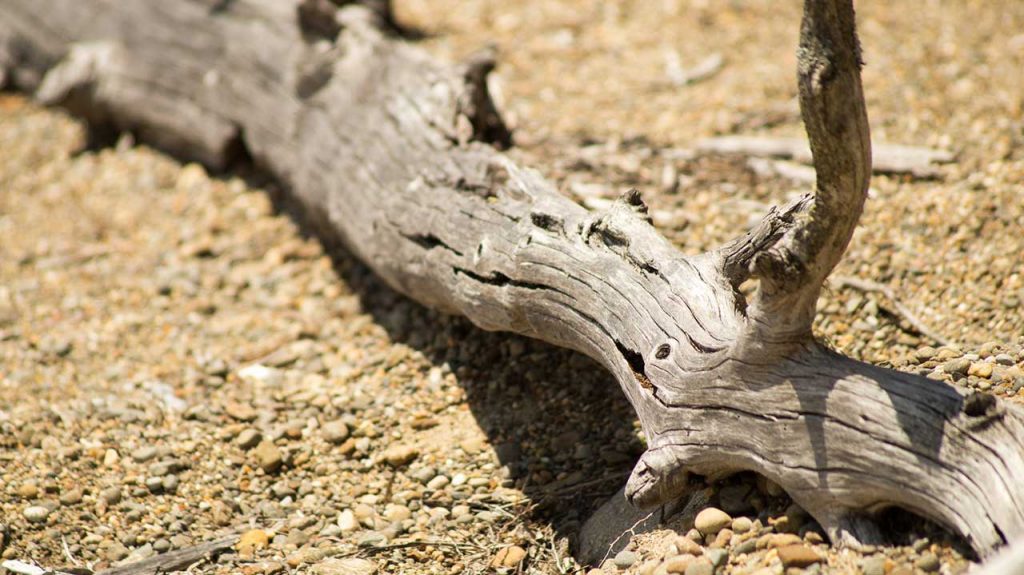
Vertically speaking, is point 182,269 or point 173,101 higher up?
point 173,101

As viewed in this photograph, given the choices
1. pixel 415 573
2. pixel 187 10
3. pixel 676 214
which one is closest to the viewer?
pixel 415 573

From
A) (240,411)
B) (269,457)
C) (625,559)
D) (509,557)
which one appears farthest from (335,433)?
(625,559)

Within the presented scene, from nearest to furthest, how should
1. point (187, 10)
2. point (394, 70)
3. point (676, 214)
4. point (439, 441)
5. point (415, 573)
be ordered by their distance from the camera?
point (415, 573) < point (439, 441) < point (676, 214) < point (394, 70) < point (187, 10)

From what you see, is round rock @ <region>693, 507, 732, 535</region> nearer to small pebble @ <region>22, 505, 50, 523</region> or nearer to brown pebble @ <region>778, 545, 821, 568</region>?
brown pebble @ <region>778, 545, 821, 568</region>

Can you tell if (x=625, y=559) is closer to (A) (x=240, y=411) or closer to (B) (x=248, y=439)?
(B) (x=248, y=439)

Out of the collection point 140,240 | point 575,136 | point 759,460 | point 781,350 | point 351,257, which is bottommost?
point 140,240

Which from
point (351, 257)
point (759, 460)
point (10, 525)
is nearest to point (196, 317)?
point (351, 257)

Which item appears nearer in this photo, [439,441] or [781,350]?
[781,350]

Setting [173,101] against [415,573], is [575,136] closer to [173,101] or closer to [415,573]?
[173,101]

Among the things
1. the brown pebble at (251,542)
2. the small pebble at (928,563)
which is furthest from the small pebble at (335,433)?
the small pebble at (928,563)
